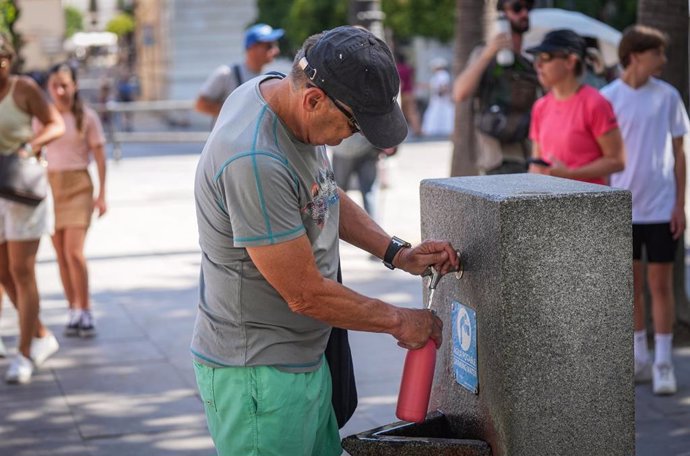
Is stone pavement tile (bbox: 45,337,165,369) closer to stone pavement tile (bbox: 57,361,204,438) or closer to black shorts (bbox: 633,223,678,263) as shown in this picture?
stone pavement tile (bbox: 57,361,204,438)

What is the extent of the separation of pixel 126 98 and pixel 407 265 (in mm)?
36455

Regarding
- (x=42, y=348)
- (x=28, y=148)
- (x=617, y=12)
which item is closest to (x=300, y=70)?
(x=28, y=148)

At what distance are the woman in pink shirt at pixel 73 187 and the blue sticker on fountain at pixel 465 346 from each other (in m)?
4.57

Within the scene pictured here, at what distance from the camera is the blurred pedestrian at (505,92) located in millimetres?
6938

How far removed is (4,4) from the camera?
8.99 m

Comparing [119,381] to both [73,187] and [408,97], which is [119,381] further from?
[408,97]

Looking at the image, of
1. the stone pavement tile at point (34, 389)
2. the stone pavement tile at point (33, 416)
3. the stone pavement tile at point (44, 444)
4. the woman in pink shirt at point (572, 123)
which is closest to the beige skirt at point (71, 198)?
the stone pavement tile at point (34, 389)

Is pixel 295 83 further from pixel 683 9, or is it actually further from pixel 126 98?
pixel 126 98

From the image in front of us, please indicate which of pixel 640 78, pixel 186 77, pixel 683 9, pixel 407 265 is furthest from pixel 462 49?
pixel 186 77

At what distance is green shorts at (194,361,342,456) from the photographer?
3279 mm

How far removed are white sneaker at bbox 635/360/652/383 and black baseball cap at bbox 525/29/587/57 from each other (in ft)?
5.49

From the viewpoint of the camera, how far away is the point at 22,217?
261 inches

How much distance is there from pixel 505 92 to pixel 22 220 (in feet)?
9.63

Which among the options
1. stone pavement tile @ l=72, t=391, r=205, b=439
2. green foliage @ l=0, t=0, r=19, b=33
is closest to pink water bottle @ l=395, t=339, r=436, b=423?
stone pavement tile @ l=72, t=391, r=205, b=439
